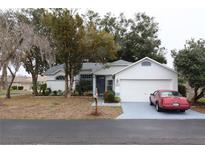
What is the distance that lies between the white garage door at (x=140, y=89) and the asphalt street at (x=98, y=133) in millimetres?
12162

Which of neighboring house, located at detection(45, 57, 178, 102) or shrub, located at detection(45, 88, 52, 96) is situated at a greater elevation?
neighboring house, located at detection(45, 57, 178, 102)

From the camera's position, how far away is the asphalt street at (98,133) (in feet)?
31.5

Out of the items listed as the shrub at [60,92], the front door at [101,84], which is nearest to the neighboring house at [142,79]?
the front door at [101,84]

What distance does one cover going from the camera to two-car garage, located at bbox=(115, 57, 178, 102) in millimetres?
26156

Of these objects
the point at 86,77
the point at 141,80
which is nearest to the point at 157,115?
the point at 141,80

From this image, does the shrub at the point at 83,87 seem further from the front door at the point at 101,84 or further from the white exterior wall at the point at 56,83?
the white exterior wall at the point at 56,83

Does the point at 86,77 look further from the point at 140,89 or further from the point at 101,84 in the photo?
the point at 140,89

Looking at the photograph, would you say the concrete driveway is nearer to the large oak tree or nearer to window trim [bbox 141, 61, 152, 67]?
the large oak tree

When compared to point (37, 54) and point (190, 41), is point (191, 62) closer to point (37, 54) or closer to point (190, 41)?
point (190, 41)

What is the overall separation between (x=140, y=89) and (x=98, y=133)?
1589cm

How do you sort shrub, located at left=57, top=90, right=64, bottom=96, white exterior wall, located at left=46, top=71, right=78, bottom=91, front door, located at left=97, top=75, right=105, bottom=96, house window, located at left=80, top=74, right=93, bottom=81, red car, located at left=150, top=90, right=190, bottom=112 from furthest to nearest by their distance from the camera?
1. white exterior wall, located at left=46, top=71, right=78, bottom=91
2. shrub, located at left=57, top=90, right=64, bottom=96
3. house window, located at left=80, top=74, right=93, bottom=81
4. front door, located at left=97, top=75, right=105, bottom=96
5. red car, located at left=150, top=90, right=190, bottom=112

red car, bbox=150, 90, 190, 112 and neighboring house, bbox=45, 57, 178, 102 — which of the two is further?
neighboring house, bbox=45, 57, 178, 102

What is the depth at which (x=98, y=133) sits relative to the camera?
36.0ft

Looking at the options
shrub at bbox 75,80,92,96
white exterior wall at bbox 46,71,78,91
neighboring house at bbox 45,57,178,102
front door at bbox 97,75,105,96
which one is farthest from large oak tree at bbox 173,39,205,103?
white exterior wall at bbox 46,71,78,91
